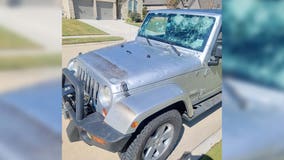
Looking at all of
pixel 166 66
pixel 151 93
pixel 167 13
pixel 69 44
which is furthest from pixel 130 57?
pixel 69 44

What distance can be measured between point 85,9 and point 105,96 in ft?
88.8

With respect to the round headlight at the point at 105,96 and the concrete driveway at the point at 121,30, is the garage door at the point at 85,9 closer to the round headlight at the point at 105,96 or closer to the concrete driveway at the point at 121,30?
the concrete driveway at the point at 121,30

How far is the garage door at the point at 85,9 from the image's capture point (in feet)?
90.5

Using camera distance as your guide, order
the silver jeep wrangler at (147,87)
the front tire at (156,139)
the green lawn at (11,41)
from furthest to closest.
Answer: the front tire at (156,139), the silver jeep wrangler at (147,87), the green lawn at (11,41)

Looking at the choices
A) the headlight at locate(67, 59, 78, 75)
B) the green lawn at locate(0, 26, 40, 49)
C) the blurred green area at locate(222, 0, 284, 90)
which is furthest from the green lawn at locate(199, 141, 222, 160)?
the green lawn at locate(0, 26, 40, 49)

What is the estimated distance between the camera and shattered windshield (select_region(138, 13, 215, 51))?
3732mm

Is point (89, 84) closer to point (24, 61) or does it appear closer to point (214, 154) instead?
point (214, 154)

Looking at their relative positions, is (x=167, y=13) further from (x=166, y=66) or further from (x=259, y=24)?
(x=259, y=24)

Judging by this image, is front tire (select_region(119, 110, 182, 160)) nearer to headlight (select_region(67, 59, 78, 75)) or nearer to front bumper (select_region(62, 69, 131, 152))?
front bumper (select_region(62, 69, 131, 152))

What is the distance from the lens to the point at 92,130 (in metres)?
2.68

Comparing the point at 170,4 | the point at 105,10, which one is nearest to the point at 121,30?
the point at 105,10

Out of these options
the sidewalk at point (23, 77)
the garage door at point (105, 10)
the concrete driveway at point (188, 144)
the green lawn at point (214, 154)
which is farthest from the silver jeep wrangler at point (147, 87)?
the garage door at point (105, 10)

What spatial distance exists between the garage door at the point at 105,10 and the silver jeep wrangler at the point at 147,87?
2709 centimetres

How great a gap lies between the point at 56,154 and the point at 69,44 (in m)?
10.3
